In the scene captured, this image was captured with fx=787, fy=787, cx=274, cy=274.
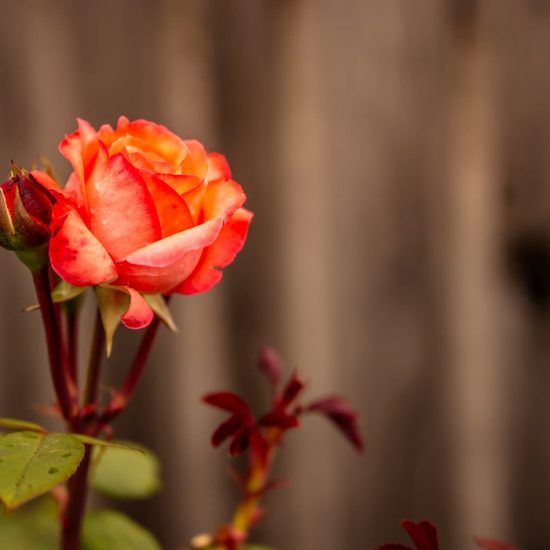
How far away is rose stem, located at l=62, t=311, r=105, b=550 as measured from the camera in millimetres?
437

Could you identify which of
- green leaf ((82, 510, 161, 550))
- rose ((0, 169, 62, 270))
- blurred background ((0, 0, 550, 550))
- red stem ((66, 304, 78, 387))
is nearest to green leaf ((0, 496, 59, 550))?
green leaf ((82, 510, 161, 550))

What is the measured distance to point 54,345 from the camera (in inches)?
16.4

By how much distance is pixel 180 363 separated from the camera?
3.73 ft

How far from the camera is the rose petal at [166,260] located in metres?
0.36

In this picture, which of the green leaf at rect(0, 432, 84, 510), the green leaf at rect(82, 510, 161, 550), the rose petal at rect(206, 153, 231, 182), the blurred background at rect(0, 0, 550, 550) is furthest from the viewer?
the blurred background at rect(0, 0, 550, 550)

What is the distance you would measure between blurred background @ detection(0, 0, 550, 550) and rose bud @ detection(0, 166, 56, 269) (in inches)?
28.5

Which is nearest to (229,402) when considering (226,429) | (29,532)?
(226,429)

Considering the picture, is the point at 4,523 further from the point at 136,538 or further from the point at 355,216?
the point at 355,216

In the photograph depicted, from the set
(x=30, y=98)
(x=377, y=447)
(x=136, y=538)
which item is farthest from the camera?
(x=377, y=447)

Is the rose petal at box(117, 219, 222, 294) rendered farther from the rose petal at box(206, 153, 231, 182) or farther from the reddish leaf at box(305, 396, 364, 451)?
the reddish leaf at box(305, 396, 364, 451)

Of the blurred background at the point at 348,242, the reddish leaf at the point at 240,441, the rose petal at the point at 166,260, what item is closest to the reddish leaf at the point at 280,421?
the reddish leaf at the point at 240,441

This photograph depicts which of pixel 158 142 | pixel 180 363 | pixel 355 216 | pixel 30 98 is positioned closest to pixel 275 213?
pixel 355 216

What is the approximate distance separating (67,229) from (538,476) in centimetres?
101

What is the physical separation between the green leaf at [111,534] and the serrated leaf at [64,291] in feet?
0.77
